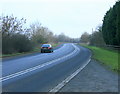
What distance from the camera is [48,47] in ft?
139

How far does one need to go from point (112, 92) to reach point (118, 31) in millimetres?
29145

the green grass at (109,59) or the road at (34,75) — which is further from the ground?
the road at (34,75)

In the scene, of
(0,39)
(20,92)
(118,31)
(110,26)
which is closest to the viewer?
(20,92)

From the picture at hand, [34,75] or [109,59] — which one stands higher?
[34,75]

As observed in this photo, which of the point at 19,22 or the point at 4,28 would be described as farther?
the point at 19,22

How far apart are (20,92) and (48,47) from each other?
34.2m

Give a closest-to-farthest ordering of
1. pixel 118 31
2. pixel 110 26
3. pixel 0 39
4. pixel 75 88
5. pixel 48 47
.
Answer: pixel 75 88
pixel 0 39
pixel 118 31
pixel 48 47
pixel 110 26

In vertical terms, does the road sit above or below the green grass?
above

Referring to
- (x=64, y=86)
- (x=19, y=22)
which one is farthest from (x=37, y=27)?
(x=64, y=86)

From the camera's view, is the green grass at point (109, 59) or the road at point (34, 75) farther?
the green grass at point (109, 59)

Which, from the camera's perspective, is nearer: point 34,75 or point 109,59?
point 34,75

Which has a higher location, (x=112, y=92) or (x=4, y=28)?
(x=4, y=28)

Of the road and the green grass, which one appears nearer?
the road

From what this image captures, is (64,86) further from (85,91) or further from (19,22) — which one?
(19,22)
